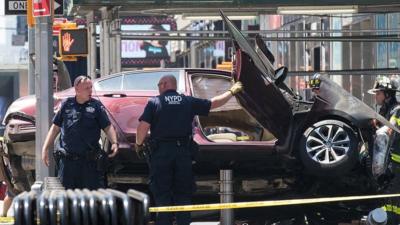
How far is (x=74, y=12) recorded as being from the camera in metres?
13.2

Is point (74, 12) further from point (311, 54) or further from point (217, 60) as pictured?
point (217, 60)

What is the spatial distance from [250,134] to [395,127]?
1.87 meters

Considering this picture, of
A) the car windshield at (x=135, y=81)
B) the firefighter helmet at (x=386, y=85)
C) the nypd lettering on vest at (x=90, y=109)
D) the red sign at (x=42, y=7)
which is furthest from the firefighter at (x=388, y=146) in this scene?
the red sign at (x=42, y=7)

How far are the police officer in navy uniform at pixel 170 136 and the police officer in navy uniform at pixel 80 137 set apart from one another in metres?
0.43

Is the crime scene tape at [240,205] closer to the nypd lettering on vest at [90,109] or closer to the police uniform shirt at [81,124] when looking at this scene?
the police uniform shirt at [81,124]

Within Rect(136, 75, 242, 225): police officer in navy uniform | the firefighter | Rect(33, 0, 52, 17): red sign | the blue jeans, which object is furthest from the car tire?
Rect(33, 0, 52, 17): red sign

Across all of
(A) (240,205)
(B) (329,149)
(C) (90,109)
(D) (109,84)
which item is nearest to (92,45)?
(D) (109,84)

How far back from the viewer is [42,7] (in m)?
9.60

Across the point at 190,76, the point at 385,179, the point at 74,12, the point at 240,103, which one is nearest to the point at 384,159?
the point at 385,179

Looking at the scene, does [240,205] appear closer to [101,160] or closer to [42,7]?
[101,160]

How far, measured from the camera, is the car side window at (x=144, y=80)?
1021 cm

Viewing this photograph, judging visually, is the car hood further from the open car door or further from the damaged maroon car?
the open car door

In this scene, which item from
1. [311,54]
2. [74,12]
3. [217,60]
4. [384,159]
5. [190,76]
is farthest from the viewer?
[217,60]

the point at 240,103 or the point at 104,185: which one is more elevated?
the point at 240,103
